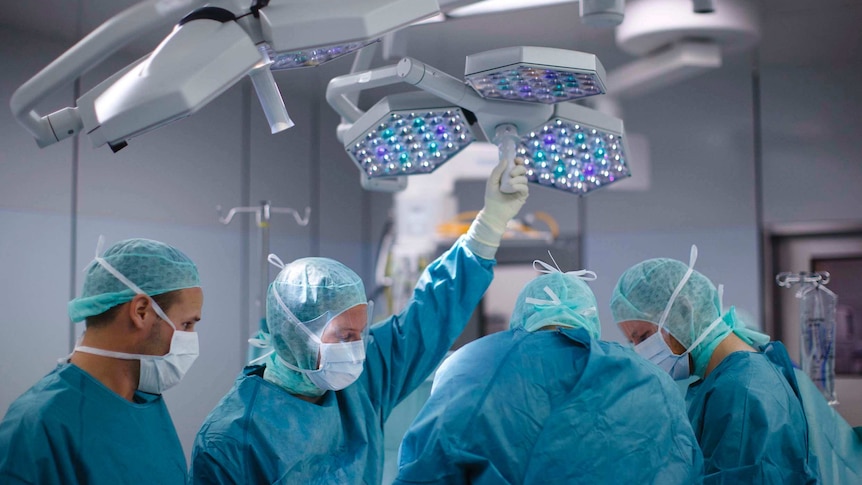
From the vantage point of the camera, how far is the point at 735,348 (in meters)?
1.75

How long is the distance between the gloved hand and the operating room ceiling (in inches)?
81.0

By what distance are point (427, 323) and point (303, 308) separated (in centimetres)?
35

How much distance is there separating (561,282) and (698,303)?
0.40 m

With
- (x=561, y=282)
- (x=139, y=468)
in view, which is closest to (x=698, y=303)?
(x=561, y=282)

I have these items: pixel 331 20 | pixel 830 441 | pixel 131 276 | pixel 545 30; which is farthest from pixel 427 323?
pixel 545 30

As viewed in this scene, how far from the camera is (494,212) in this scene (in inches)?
70.9

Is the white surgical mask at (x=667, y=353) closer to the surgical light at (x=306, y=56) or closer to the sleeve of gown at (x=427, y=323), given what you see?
the sleeve of gown at (x=427, y=323)

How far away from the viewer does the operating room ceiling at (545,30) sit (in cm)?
330

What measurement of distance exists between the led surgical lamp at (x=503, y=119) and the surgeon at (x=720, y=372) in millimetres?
288

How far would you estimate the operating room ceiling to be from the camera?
3297 millimetres

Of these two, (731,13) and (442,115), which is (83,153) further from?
(731,13)

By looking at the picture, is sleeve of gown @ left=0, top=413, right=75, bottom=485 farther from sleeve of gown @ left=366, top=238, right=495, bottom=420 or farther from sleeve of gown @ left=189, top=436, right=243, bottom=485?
sleeve of gown @ left=366, top=238, right=495, bottom=420

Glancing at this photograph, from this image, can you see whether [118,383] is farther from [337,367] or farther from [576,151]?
[576,151]

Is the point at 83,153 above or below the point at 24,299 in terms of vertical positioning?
above
